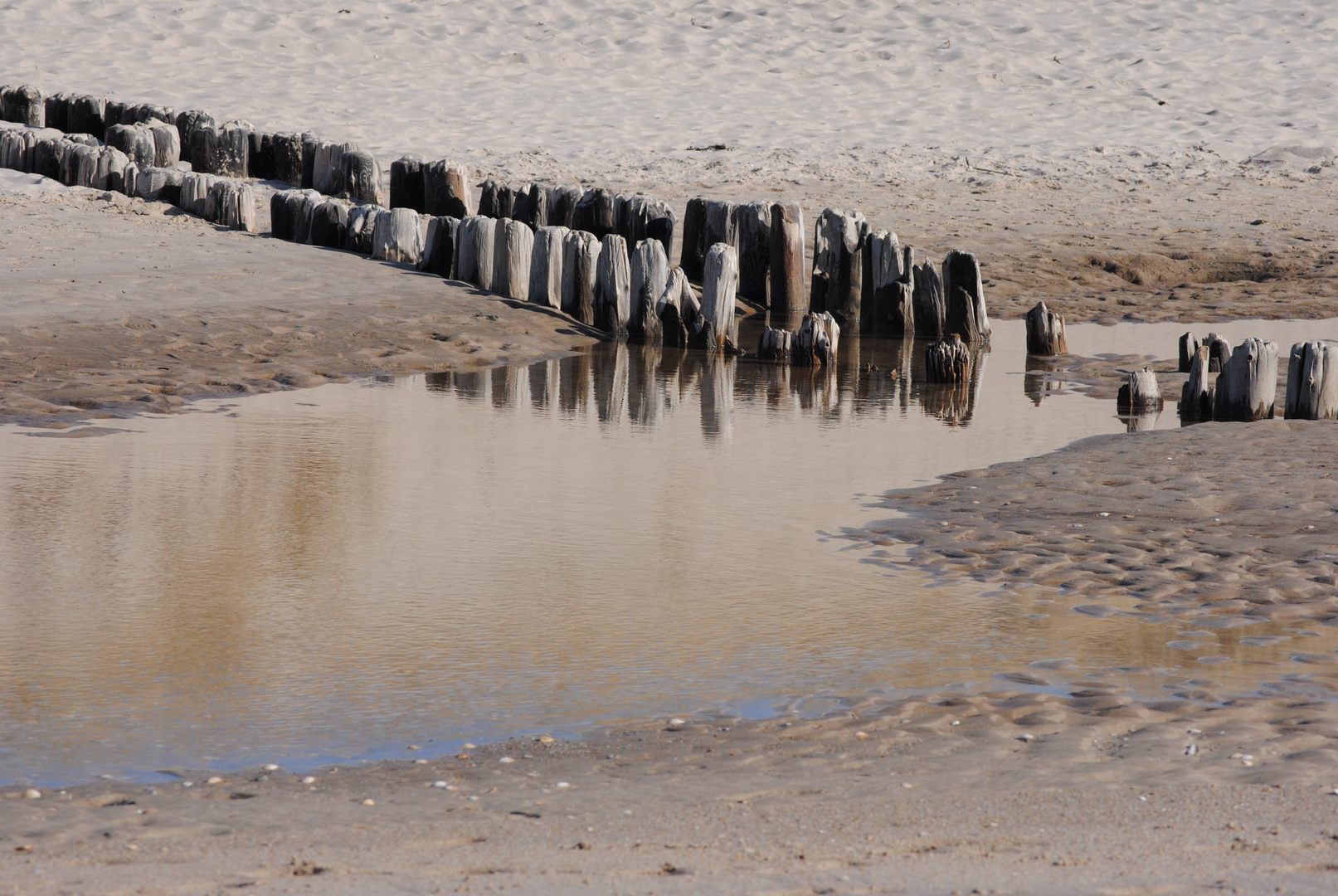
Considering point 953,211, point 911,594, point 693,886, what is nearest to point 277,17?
point 953,211

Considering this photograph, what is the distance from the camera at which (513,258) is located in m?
11.2

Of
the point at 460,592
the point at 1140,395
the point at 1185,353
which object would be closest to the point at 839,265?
the point at 1185,353

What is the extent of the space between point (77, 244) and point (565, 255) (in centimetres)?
389

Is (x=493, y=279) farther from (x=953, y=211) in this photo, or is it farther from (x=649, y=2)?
(x=649, y=2)

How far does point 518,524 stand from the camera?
5.53 meters

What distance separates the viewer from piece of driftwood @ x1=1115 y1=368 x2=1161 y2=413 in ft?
27.8

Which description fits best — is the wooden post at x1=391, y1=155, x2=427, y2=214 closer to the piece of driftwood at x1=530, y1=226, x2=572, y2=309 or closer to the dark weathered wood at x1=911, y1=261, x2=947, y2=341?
the piece of driftwood at x1=530, y1=226, x2=572, y2=309

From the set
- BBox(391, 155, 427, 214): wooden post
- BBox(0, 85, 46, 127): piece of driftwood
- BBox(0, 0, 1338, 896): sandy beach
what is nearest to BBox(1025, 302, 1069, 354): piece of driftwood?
BBox(0, 0, 1338, 896): sandy beach

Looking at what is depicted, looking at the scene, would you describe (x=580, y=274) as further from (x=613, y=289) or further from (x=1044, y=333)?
(x=1044, y=333)

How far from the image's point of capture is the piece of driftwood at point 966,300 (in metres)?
11.2

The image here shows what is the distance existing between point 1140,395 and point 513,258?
5024 mm

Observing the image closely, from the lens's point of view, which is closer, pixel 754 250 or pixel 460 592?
pixel 460 592

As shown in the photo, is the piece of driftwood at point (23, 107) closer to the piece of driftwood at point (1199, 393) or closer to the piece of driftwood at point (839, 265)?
the piece of driftwood at point (839, 265)

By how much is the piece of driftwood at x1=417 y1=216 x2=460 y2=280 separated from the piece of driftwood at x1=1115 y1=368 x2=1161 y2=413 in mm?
5509
